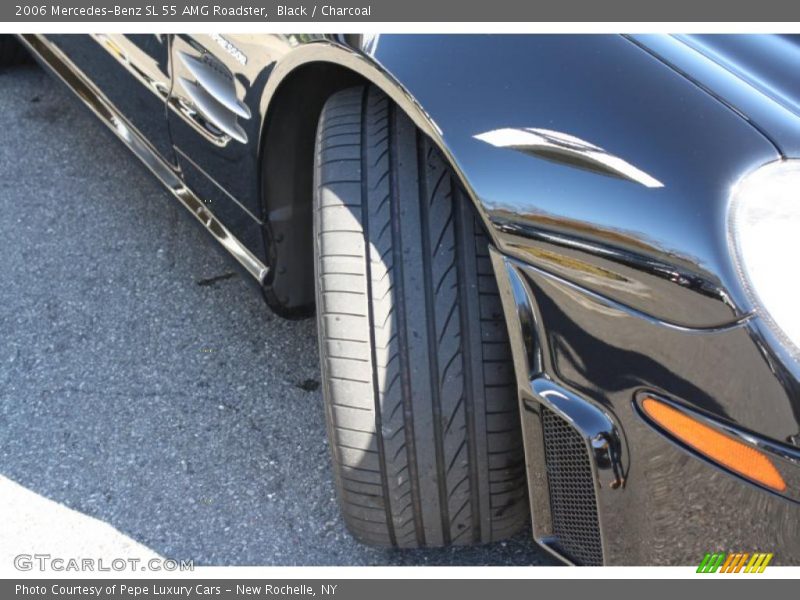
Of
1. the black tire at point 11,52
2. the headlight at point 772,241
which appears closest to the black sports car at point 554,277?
the headlight at point 772,241

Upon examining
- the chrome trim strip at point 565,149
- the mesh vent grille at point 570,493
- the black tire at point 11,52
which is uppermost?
the chrome trim strip at point 565,149

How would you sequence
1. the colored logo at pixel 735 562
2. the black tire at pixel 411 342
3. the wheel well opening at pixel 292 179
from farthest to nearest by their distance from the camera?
the wheel well opening at pixel 292 179, the black tire at pixel 411 342, the colored logo at pixel 735 562

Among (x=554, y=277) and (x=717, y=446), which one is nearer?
(x=717, y=446)

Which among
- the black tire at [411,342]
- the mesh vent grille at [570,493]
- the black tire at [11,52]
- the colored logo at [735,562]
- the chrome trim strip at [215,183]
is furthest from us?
the black tire at [11,52]

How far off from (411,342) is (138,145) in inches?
45.4

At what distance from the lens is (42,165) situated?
9.92 ft

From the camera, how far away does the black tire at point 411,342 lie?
1481mm

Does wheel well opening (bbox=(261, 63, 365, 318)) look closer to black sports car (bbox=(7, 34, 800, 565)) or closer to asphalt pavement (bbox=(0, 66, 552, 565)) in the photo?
black sports car (bbox=(7, 34, 800, 565))

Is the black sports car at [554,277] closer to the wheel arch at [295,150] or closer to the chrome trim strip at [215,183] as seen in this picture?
the wheel arch at [295,150]

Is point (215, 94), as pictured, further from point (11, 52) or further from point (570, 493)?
point (11, 52)

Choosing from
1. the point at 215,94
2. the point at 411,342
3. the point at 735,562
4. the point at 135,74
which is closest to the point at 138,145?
the point at 135,74

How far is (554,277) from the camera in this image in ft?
4.15

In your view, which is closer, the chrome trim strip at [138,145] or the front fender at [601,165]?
the front fender at [601,165]

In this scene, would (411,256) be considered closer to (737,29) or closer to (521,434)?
(521,434)
